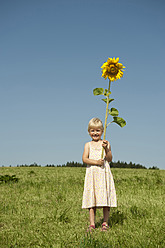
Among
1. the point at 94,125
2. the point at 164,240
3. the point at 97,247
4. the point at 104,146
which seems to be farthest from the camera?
the point at 94,125

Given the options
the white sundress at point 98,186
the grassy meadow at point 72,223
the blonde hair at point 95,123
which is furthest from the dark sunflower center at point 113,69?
the grassy meadow at point 72,223

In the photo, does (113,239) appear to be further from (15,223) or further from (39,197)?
(39,197)

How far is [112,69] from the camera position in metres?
4.72

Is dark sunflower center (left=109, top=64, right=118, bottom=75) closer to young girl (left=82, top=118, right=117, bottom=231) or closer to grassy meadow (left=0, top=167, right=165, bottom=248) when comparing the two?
young girl (left=82, top=118, right=117, bottom=231)

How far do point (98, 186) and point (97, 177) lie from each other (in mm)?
165

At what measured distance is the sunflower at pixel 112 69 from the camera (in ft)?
15.5

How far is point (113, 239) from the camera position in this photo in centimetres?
409

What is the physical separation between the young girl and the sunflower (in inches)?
35.4

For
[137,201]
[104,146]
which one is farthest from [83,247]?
[137,201]

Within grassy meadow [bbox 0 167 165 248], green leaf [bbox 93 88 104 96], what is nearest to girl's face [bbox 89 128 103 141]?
green leaf [bbox 93 88 104 96]

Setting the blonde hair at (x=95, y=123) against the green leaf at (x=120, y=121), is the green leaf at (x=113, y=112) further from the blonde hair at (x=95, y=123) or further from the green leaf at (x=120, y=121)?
the blonde hair at (x=95, y=123)

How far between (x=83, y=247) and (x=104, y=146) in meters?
1.69

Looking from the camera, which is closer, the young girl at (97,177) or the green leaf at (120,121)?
the green leaf at (120,121)

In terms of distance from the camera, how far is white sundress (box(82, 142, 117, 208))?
4.82 meters
